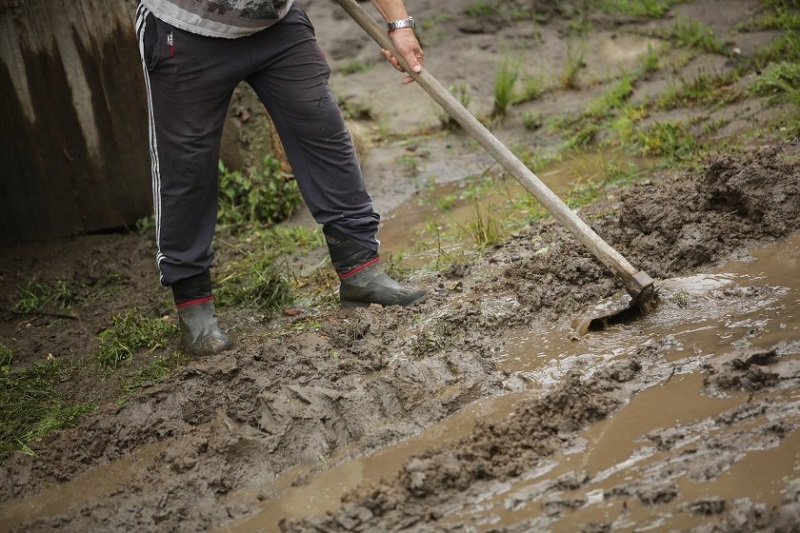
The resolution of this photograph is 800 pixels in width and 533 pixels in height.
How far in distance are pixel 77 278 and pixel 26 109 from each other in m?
1.06

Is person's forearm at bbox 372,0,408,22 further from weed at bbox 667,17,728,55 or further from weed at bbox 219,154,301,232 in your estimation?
weed at bbox 667,17,728,55

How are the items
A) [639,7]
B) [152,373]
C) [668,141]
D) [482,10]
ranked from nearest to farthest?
[152,373] < [668,141] < [639,7] < [482,10]

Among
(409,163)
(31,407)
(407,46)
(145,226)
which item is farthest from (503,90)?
(31,407)

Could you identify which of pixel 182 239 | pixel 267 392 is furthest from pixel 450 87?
pixel 267 392

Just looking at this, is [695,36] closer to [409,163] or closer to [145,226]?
[409,163]

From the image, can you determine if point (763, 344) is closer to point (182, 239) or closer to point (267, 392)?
point (267, 392)

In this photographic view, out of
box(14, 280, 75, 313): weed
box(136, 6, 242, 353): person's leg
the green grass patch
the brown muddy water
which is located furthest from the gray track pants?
box(14, 280, 75, 313): weed

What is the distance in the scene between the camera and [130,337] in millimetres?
4262

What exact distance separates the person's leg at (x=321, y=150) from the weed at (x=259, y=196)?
1564mm

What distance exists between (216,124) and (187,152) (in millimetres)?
180

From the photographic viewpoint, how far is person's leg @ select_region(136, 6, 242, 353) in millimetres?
3570

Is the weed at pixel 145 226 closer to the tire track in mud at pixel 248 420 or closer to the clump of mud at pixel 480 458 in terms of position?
the tire track in mud at pixel 248 420

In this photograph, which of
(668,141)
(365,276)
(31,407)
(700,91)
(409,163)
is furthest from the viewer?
(409,163)

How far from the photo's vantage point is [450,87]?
7055mm
